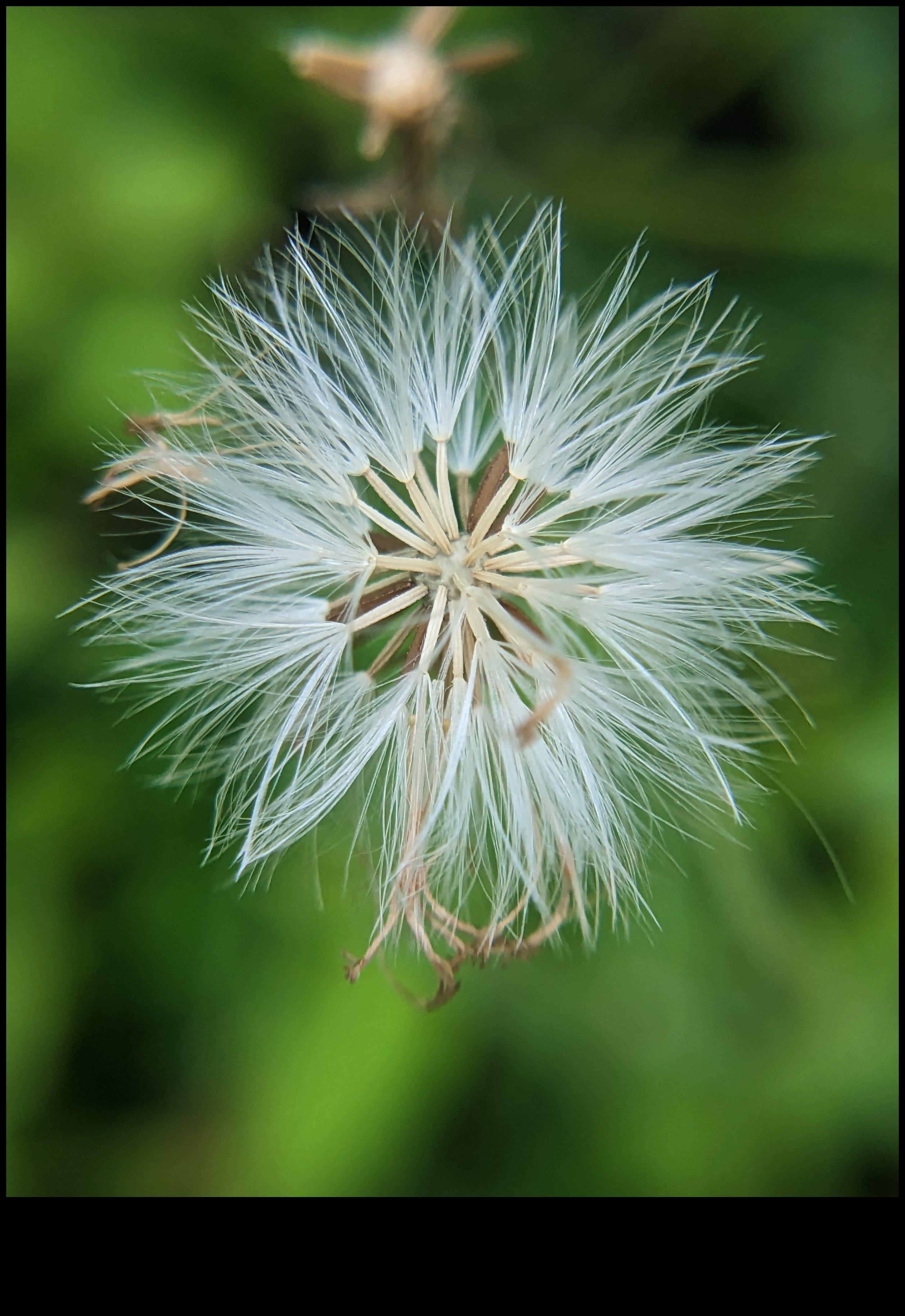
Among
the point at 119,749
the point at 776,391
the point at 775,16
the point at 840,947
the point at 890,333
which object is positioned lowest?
the point at 840,947

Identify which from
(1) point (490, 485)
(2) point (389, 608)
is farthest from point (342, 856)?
(1) point (490, 485)

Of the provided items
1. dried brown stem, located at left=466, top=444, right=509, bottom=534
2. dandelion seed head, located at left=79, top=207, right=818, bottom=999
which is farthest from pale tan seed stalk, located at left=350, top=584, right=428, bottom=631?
dried brown stem, located at left=466, top=444, right=509, bottom=534

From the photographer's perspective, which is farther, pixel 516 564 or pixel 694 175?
pixel 694 175

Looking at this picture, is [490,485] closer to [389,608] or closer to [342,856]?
[389,608]

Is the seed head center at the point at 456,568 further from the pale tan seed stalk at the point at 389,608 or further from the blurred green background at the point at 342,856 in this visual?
the blurred green background at the point at 342,856

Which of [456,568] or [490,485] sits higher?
[490,485]

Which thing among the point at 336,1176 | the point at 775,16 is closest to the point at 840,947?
the point at 336,1176

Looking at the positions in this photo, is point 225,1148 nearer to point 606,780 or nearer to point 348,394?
point 606,780
